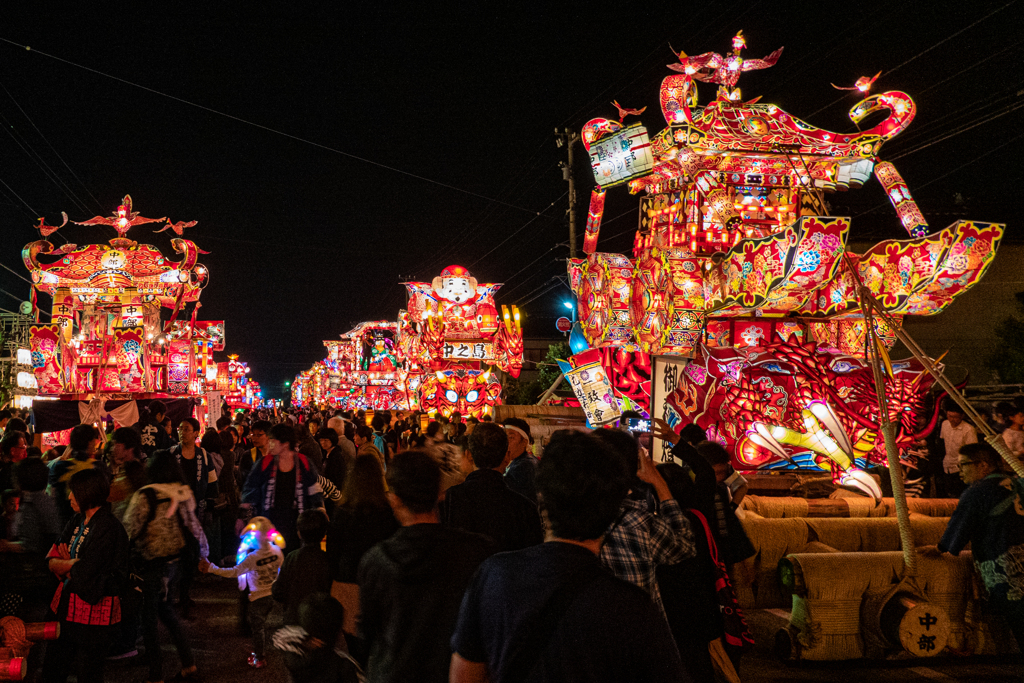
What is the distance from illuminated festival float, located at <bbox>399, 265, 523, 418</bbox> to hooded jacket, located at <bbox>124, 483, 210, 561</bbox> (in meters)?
21.5

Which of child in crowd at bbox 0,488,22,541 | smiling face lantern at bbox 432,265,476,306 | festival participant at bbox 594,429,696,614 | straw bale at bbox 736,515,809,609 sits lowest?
straw bale at bbox 736,515,809,609

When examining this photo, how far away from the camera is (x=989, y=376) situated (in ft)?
79.1

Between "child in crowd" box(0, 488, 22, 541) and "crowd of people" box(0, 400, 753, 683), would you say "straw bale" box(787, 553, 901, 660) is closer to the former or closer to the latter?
"crowd of people" box(0, 400, 753, 683)

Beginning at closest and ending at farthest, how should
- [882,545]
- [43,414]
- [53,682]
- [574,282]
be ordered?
[53,682] < [882,545] < [574,282] < [43,414]

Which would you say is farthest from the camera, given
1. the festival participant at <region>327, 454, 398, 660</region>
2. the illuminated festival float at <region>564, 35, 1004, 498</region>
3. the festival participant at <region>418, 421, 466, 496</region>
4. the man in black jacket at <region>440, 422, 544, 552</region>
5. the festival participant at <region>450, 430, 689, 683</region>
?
the illuminated festival float at <region>564, 35, 1004, 498</region>

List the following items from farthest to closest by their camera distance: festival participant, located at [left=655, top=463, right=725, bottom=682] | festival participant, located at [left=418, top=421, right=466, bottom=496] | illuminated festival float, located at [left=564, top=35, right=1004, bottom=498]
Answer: illuminated festival float, located at [left=564, top=35, right=1004, bottom=498]
festival participant, located at [left=418, top=421, right=466, bottom=496]
festival participant, located at [left=655, top=463, right=725, bottom=682]

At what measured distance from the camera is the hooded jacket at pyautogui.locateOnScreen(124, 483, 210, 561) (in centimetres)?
499

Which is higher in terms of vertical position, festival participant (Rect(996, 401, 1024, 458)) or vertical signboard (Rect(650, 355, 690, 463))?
vertical signboard (Rect(650, 355, 690, 463))

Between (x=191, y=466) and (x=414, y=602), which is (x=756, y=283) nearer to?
(x=191, y=466)

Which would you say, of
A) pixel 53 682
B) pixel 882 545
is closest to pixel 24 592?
pixel 53 682

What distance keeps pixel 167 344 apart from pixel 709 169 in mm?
20028

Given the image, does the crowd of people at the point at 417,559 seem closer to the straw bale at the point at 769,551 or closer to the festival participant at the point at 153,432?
the straw bale at the point at 769,551

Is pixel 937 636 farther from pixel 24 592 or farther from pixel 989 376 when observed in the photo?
pixel 989 376

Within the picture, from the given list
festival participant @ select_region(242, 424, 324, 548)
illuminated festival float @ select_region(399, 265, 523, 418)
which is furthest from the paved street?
illuminated festival float @ select_region(399, 265, 523, 418)
